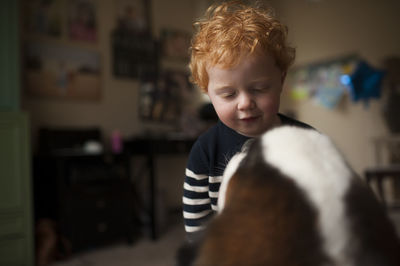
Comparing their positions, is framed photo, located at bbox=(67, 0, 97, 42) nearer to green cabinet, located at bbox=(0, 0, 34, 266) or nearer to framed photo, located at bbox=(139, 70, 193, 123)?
framed photo, located at bbox=(139, 70, 193, 123)

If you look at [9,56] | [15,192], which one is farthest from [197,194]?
[9,56]

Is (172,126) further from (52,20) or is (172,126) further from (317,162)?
(317,162)

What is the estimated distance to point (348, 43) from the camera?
4.82m

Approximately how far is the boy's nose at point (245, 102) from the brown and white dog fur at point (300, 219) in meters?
0.29

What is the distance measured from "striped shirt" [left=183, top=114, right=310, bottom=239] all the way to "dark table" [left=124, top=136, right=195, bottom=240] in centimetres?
216

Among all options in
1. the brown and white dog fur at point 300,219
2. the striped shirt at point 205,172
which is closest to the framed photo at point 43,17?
the striped shirt at point 205,172

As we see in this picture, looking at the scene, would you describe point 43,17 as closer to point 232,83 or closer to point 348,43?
point 232,83

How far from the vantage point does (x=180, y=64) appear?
4121mm

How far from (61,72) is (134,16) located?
3.52 feet

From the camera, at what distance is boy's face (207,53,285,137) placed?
0.76 metres

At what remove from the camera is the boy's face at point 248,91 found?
764 mm

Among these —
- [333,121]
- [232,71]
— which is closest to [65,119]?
[232,71]

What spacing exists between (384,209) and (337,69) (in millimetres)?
4839

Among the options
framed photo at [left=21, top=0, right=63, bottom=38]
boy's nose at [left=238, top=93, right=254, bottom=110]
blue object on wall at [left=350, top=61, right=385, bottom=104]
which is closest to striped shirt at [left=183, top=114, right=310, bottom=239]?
boy's nose at [left=238, top=93, right=254, bottom=110]
